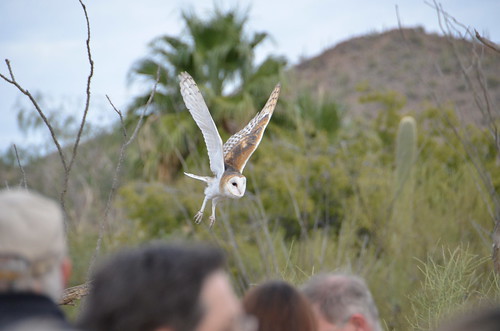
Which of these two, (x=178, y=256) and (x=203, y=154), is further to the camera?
(x=203, y=154)

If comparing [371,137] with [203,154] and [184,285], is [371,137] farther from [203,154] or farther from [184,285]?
[184,285]

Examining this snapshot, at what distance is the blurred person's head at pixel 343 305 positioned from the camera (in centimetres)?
174

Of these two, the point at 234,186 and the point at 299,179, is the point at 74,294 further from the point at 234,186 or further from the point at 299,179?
the point at 299,179

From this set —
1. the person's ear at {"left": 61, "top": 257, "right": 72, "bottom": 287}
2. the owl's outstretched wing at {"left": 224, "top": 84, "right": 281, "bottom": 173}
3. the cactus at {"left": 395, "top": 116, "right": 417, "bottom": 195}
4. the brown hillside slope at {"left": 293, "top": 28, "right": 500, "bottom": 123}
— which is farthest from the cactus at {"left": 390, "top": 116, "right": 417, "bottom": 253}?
the brown hillside slope at {"left": 293, "top": 28, "right": 500, "bottom": 123}

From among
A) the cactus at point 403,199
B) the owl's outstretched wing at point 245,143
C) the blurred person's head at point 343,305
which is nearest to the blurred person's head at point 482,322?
the blurred person's head at point 343,305

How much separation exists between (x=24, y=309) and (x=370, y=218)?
6.76 metres

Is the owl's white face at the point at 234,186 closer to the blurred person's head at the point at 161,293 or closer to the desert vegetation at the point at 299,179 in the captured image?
the blurred person's head at the point at 161,293

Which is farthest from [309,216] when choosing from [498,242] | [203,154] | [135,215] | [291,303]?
[291,303]

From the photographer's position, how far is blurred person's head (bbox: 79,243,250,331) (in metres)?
1.06

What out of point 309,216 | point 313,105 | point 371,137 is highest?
point 313,105

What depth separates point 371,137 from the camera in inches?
492

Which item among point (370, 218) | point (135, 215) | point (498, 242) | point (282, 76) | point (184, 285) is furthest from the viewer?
point (282, 76)

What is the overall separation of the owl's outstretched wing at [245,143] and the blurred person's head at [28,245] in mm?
2100

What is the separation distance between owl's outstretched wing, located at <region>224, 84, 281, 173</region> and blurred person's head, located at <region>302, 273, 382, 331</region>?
1511 millimetres
